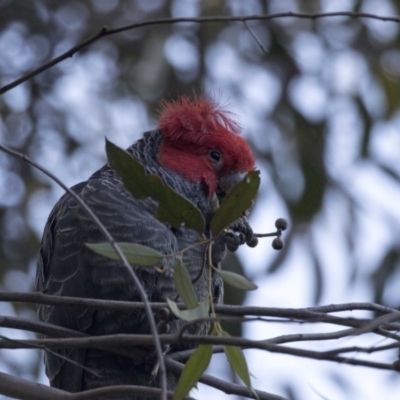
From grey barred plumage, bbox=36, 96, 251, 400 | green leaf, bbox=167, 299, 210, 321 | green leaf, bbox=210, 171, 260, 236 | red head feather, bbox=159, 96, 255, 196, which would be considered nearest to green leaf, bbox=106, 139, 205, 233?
green leaf, bbox=210, 171, 260, 236

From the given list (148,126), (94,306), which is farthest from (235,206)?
(148,126)

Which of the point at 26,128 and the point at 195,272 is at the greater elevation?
the point at 26,128

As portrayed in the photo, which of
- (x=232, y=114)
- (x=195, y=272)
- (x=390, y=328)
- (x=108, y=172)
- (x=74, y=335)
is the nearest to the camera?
(x=390, y=328)

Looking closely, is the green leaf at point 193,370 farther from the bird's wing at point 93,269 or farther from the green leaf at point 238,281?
the bird's wing at point 93,269

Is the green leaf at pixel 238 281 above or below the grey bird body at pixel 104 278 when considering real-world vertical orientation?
below

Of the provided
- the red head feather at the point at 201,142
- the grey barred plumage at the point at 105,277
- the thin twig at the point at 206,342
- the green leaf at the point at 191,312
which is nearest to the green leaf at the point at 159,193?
the green leaf at the point at 191,312

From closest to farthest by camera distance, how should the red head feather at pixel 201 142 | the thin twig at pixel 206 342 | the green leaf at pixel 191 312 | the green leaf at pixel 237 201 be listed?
the thin twig at pixel 206 342 → the green leaf at pixel 191 312 → the green leaf at pixel 237 201 → the red head feather at pixel 201 142

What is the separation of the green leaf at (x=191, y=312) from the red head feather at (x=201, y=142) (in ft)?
3.96

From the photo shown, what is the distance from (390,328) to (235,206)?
1.20 feet

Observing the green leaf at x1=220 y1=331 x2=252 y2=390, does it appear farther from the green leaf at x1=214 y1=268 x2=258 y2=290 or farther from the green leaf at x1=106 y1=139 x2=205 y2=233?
the green leaf at x1=106 y1=139 x2=205 y2=233

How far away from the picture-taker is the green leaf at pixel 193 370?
146 cm

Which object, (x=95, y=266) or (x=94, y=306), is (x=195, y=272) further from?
(x=94, y=306)

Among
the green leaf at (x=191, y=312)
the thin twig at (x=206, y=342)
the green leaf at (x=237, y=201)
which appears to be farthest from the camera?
the green leaf at (x=237, y=201)

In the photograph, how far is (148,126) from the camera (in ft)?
15.3
